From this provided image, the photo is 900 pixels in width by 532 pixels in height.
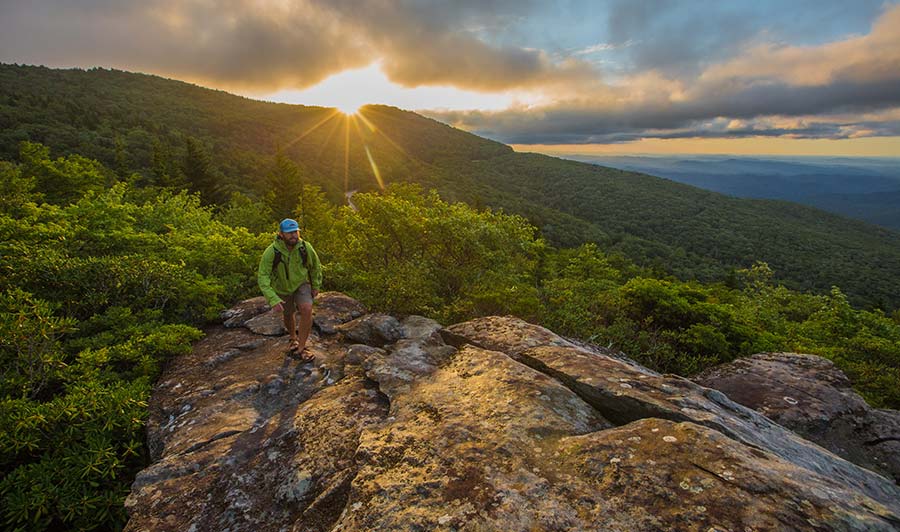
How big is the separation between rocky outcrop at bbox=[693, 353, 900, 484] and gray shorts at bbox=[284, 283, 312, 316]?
999 centimetres

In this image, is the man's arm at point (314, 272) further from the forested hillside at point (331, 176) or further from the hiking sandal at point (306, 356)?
the forested hillside at point (331, 176)

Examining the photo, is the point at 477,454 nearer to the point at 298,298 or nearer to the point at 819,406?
the point at 298,298

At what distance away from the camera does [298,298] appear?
295 inches

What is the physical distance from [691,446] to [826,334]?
23.2m

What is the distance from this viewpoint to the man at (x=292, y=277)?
23.2 feet

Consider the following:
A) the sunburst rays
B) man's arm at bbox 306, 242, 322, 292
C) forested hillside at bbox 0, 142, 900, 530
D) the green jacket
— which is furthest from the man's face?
the sunburst rays

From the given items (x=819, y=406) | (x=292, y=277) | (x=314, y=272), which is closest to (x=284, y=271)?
(x=292, y=277)

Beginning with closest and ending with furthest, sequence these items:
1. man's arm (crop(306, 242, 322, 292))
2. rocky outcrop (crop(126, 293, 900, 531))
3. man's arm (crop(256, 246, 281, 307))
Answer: rocky outcrop (crop(126, 293, 900, 531)), man's arm (crop(256, 246, 281, 307)), man's arm (crop(306, 242, 322, 292))

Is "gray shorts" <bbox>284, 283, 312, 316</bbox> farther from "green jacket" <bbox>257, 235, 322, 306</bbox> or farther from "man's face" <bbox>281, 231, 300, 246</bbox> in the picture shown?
"man's face" <bbox>281, 231, 300, 246</bbox>

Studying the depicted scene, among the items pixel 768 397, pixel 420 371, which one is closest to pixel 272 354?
pixel 420 371

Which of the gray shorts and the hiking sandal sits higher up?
the gray shorts

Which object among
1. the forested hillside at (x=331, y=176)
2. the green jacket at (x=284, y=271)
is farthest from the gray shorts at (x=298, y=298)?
the forested hillside at (x=331, y=176)

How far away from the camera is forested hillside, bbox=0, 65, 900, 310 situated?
5253 centimetres

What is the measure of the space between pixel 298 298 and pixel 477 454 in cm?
489
